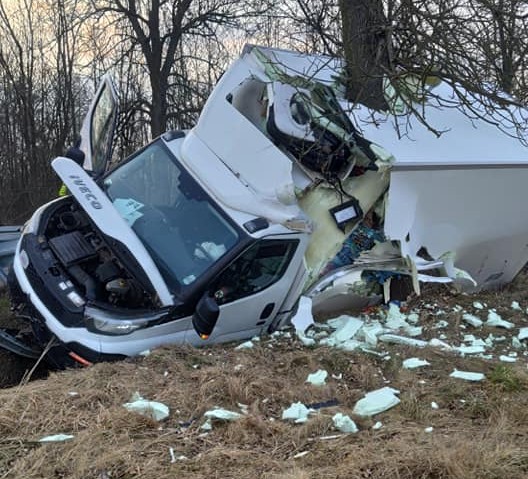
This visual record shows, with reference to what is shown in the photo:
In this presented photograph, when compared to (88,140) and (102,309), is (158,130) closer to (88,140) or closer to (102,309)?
(88,140)

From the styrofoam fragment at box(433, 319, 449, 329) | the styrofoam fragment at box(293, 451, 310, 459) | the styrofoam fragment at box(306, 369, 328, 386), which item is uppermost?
the styrofoam fragment at box(293, 451, 310, 459)

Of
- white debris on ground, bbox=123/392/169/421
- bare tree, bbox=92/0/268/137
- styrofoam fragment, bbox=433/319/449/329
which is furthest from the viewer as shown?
bare tree, bbox=92/0/268/137

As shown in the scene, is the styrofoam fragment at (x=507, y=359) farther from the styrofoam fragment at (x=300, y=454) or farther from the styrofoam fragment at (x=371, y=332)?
the styrofoam fragment at (x=300, y=454)

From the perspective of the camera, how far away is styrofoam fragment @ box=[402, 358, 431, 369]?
427 cm

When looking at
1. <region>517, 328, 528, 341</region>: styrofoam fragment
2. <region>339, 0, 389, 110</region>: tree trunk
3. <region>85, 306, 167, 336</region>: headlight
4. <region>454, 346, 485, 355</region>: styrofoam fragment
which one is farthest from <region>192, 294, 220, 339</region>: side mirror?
<region>339, 0, 389, 110</region>: tree trunk

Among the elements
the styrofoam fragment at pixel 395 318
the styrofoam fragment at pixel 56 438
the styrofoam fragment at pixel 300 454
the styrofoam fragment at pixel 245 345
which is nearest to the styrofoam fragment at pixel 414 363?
the styrofoam fragment at pixel 395 318

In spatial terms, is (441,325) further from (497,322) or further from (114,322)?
(114,322)

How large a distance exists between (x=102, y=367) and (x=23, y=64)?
47.7ft

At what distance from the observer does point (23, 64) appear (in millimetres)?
16297

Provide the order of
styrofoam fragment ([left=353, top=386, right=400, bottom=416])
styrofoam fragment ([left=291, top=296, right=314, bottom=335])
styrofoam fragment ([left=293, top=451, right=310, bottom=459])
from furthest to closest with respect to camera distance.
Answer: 1. styrofoam fragment ([left=291, top=296, right=314, bottom=335])
2. styrofoam fragment ([left=353, top=386, right=400, bottom=416])
3. styrofoam fragment ([left=293, top=451, right=310, bottom=459])

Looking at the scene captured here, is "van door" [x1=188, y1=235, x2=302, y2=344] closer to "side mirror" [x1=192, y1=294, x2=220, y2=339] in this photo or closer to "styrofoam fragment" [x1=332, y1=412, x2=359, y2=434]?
"side mirror" [x1=192, y1=294, x2=220, y2=339]

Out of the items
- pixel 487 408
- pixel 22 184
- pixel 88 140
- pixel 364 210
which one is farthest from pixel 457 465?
pixel 22 184

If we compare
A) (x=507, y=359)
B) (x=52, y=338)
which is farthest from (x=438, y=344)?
(x=52, y=338)

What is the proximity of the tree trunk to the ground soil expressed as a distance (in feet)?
10.0
